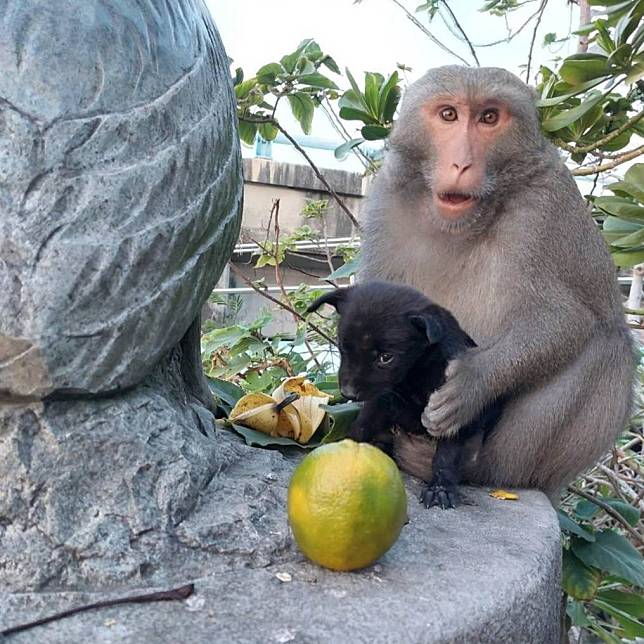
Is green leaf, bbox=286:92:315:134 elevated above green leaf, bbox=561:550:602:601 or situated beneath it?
elevated above

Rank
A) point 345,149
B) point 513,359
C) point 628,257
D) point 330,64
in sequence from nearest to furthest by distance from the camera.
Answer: point 513,359 < point 628,257 < point 345,149 < point 330,64

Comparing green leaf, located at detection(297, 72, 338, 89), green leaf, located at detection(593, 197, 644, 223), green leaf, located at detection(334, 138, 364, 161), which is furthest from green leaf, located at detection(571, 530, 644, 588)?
green leaf, located at detection(297, 72, 338, 89)

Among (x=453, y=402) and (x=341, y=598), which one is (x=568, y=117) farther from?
(x=341, y=598)

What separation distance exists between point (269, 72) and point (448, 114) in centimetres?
115

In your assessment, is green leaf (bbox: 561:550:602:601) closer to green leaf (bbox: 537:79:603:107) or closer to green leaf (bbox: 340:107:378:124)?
green leaf (bbox: 537:79:603:107)

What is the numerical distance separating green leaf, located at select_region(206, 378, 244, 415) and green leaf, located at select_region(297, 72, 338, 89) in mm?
1412

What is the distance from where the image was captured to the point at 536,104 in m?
2.51

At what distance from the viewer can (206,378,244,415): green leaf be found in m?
2.41

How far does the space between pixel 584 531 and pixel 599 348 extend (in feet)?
1.74

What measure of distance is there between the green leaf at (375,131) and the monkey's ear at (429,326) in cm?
136

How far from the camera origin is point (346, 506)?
1329mm

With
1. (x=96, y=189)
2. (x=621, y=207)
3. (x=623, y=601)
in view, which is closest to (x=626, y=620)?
(x=623, y=601)

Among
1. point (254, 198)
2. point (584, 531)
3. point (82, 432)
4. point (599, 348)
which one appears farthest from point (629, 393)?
point (254, 198)

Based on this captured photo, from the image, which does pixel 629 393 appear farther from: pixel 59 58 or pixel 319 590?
pixel 59 58
